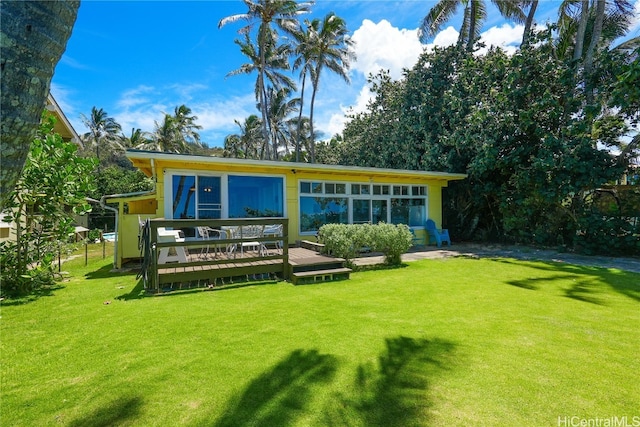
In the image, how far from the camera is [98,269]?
7.79 meters

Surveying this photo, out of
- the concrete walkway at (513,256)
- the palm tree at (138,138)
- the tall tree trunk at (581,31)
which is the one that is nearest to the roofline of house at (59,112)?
the concrete walkway at (513,256)

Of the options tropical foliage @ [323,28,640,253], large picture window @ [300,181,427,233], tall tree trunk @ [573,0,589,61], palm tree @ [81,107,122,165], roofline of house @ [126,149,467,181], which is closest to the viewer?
roofline of house @ [126,149,467,181]

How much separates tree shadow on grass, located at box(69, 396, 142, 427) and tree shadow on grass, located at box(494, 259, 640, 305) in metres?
6.08

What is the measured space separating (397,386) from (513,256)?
886cm

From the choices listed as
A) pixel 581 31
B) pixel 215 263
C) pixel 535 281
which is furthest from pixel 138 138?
pixel 535 281

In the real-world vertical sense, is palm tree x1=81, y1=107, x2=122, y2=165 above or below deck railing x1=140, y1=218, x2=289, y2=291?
above

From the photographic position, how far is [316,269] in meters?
6.43

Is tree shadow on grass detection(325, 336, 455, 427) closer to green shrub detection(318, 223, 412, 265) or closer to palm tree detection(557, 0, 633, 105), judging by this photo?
green shrub detection(318, 223, 412, 265)

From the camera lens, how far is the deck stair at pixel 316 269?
609cm

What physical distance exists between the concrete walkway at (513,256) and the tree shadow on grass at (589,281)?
859 millimetres

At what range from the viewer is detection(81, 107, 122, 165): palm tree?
3142cm

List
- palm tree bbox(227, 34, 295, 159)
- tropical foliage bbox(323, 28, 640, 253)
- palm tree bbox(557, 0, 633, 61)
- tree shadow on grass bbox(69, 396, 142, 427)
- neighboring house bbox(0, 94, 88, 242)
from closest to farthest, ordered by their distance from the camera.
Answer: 1. tree shadow on grass bbox(69, 396, 142, 427)
2. neighboring house bbox(0, 94, 88, 242)
3. tropical foliage bbox(323, 28, 640, 253)
4. palm tree bbox(557, 0, 633, 61)
5. palm tree bbox(227, 34, 295, 159)

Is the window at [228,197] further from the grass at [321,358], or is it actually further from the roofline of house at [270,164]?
the grass at [321,358]

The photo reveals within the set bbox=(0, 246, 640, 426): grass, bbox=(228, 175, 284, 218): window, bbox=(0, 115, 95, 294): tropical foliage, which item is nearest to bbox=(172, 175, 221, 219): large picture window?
bbox=(228, 175, 284, 218): window
